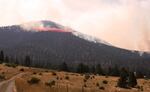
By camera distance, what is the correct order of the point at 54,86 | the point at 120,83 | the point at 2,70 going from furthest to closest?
the point at 2,70 < the point at 120,83 < the point at 54,86

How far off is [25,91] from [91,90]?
1293 centimetres

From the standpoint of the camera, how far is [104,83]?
8988 centimetres

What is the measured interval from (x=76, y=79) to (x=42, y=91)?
26019 millimetres

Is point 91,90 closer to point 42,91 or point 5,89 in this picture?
point 42,91

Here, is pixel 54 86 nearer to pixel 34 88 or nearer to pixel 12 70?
pixel 34 88

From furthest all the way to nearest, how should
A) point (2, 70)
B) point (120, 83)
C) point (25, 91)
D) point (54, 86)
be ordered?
point (2, 70) → point (120, 83) → point (54, 86) → point (25, 91)

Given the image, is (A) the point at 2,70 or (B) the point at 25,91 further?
(A) the point at 2,70

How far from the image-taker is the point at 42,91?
64.1 meters

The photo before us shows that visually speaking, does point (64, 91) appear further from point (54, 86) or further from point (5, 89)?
point (5, 89)

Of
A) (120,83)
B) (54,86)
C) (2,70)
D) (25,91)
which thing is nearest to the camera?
A: (25,91)

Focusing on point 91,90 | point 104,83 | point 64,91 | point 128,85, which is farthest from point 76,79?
point 64,91

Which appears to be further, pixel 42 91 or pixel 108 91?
pixel 108 91

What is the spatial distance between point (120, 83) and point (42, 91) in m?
27.3

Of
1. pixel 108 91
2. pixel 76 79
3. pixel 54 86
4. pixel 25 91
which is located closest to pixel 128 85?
pixel 76 79
